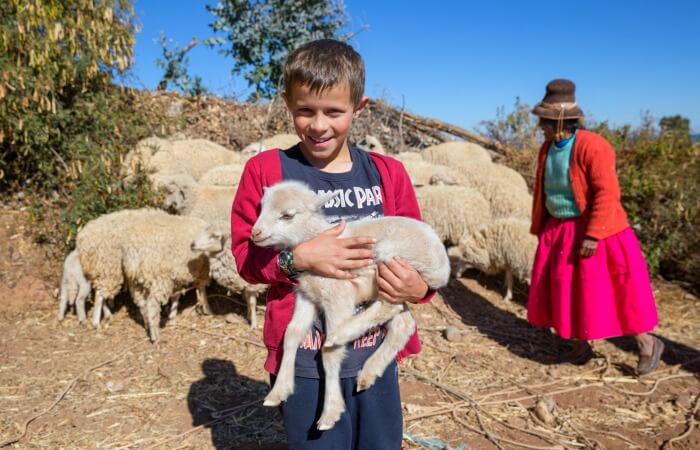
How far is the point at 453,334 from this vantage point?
201 inches

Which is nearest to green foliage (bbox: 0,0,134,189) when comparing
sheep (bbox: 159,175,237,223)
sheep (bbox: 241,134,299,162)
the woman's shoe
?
sheep (bbox: 159,175,237,223)

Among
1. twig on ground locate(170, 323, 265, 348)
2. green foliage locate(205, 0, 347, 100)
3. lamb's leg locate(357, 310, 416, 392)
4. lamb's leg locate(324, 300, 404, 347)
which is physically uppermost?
green foliage locate(205, 0, 347, 100)

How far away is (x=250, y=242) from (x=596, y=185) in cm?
328

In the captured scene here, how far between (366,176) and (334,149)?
0.21 metres

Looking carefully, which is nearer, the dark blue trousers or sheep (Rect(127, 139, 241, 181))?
the dark blue trousers

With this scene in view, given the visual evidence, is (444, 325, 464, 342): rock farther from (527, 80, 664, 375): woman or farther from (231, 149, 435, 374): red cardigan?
(231, 149, 435, 374): red cardigan

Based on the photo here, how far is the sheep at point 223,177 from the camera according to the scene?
6227mm

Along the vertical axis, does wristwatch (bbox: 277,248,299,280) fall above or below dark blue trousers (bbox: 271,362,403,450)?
above

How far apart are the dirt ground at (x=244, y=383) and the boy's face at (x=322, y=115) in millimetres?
2221

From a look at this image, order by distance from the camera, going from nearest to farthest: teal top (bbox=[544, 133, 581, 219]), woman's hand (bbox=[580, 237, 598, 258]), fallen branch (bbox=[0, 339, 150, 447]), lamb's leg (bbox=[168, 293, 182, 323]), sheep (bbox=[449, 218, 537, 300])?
fallen branch (bbox=[0, 339, 150, 447]), woman's hand (bbox=[580, 237, 598, 258]), teal top (bbox=[544, 133, 581, 219]), lamb's leg (bbox=[168, 293, 182, 323]), sheep (bbox=[449, 218, 537, 300])

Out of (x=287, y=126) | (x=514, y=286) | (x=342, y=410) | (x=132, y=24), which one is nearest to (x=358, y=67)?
(x=342, y=410)

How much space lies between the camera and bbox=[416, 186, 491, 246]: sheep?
21.4 feet

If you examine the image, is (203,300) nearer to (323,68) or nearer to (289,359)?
(289,359)

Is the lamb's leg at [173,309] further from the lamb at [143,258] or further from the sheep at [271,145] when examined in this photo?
the sheep at [271,145]
